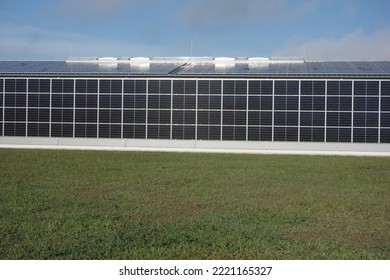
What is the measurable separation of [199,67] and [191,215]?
32915mm

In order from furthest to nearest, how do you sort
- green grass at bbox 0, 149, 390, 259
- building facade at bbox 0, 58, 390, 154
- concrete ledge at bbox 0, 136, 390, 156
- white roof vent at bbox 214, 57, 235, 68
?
white roof vent at bbox 214, 57, 235, 68, building facade at bbox 0, 58, 390, 154, concrete ledge at bbox 0, 136, 390, 156, green grass at bbox 0, 149, 390, 259

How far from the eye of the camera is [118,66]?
1820 inches

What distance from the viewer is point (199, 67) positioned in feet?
144

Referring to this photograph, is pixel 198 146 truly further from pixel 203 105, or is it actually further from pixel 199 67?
pixel 199 67

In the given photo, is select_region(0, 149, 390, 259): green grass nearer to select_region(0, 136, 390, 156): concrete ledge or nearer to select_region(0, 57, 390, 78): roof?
select_region(0, 136, 390, 156): concrete ledge

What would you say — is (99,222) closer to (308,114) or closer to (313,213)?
(313,213)

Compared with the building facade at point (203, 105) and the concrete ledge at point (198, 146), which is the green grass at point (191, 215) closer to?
the concrete ledge at point (198, 146)

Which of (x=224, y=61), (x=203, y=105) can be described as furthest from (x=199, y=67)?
(x=203, y=105)

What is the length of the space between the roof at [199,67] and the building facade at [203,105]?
0.44 ft

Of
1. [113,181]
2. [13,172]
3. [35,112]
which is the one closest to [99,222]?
[113,181]

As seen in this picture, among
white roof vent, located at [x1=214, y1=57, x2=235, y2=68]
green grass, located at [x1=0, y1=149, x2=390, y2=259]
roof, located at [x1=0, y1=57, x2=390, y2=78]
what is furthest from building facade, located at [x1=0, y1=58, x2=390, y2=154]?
green grass, located at [x1=0, y1=149, x2=390, y2=259]

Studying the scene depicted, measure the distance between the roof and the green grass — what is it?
19.3 meters

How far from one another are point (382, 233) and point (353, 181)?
9.26 metres

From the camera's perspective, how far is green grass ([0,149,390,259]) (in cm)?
872
